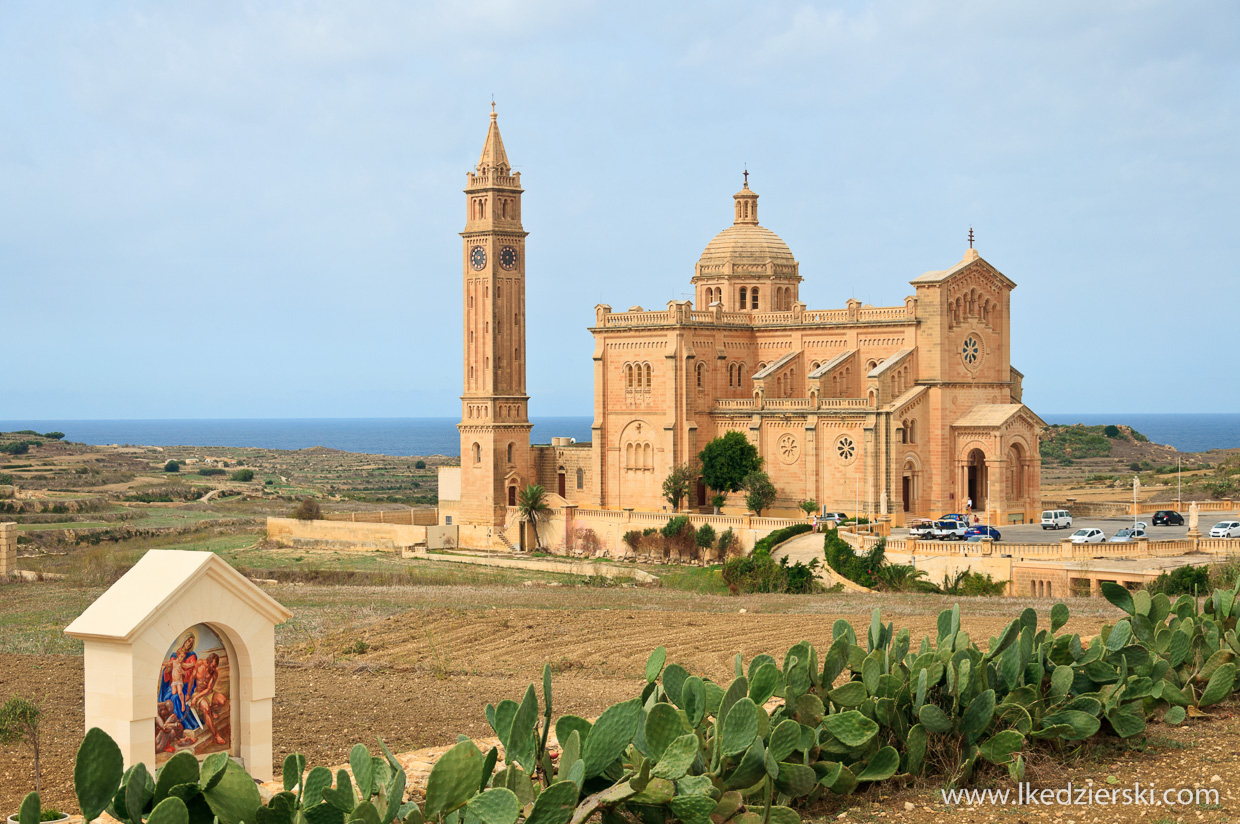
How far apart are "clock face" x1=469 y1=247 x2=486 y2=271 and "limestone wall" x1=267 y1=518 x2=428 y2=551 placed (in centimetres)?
1190

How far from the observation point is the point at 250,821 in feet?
30.9

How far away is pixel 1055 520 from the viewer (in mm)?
47000

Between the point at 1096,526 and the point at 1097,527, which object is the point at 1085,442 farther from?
the point at 1097,527

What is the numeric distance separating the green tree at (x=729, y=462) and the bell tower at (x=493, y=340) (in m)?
9.57

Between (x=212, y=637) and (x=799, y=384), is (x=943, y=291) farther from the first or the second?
(x=212, y=637)

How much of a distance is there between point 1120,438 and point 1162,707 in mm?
112017

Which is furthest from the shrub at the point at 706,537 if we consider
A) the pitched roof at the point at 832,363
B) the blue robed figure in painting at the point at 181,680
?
the blue robed figure in painting at the point at 181,680

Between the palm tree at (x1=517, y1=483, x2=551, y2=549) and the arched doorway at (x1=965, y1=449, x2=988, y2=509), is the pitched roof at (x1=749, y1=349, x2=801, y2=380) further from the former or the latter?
the palm tree at (x1=517, y1=483, x2=551, y2=549)

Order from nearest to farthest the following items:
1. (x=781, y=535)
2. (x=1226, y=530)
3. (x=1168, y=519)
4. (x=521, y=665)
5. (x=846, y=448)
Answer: (x=521, y=665) < (x=1226, y=530) < (x=1168, y=519) < (x=781, y=535) < (x=846, y=448)

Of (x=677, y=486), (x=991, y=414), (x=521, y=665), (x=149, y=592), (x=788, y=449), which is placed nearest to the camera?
(x=149, y=592)

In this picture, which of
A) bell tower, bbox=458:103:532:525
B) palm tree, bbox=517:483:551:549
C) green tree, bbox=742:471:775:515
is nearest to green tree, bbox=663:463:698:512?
green tree, bbox=742:471:775:515

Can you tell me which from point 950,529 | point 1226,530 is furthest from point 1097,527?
point 1226,530

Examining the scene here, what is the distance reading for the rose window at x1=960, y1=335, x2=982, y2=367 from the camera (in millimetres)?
53000

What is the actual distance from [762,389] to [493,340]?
12375mm
